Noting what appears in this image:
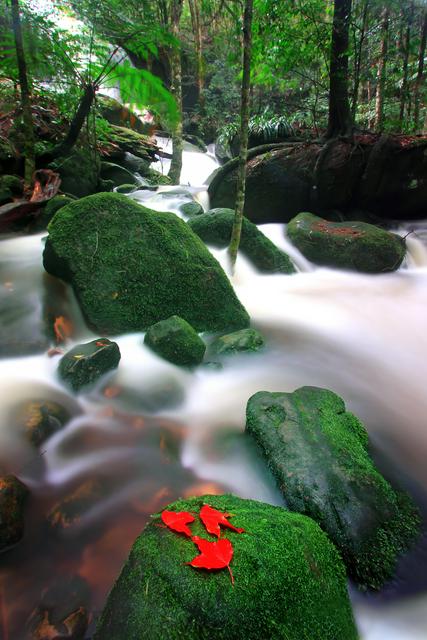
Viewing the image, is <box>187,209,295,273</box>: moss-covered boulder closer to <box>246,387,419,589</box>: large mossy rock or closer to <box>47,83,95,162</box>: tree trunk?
<box>47,83,95,162</box>: tree trunk

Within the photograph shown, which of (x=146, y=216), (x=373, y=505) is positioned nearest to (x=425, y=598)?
(x=373, y=505)

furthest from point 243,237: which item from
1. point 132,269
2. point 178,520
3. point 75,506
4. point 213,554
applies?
point 213,554

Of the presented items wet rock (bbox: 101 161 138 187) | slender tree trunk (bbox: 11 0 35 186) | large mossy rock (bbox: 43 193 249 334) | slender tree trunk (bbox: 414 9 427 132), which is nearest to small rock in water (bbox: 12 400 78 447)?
large mossy rock (bbox: 43 193 249 334)

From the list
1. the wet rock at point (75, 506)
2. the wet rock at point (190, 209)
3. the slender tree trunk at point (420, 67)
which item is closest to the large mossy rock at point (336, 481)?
the wet rock at point (75, 506)

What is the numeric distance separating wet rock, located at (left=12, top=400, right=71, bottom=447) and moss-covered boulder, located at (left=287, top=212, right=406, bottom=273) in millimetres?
5877

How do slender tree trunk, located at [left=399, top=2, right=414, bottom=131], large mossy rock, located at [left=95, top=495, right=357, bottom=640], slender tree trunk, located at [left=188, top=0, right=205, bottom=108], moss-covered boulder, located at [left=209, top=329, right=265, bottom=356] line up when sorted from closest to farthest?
1. large mossy rock, located at [left=95, top=495, right=357, bottom=640]
2. moss-covered boulder, located at [left=209, top=329, right=265, bottom=356]
3. slender tree trunk, located at [left=399, top=2, right=414, bottom=131]
4. slender tree trunk, located at [left=188, top=0, right=205, bottom=108]

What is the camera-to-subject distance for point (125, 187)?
32.3 ft

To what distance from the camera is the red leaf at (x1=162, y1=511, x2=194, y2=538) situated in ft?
5.25

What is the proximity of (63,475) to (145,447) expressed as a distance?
599mm

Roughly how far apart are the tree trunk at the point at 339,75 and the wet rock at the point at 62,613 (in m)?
9.62

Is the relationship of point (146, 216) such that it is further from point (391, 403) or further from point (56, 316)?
point (391, 403)

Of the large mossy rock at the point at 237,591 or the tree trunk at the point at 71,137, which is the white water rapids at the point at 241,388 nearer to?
the large mossy rock at the point at 237,591

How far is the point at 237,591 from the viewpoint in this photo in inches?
55.1

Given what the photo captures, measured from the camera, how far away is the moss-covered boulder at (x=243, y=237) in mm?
6625
